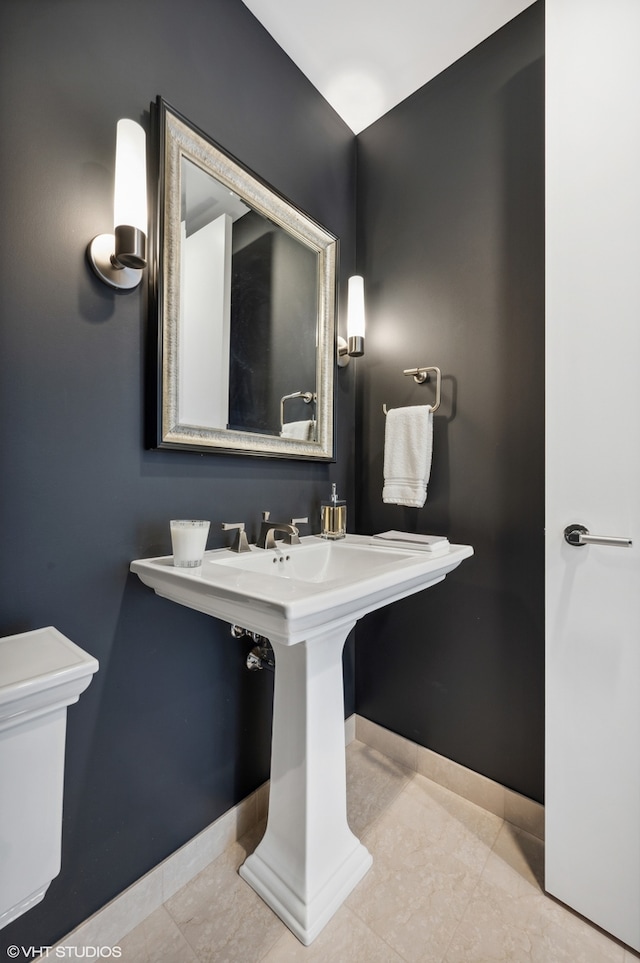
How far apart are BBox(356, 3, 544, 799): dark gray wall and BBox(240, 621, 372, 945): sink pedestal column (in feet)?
1.81

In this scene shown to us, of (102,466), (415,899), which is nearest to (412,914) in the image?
(415,899)

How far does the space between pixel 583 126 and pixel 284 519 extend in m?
1.38

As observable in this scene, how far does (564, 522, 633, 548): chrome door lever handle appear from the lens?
100 cm

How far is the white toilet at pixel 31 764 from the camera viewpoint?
630 mm

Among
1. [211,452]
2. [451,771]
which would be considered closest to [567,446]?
[211,452]

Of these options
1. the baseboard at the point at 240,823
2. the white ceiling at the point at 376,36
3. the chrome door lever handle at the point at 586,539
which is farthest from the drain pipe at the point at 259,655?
the white ceiling at the point at 376,36

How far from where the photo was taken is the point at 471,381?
1.43m

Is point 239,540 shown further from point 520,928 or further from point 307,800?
point 520,928

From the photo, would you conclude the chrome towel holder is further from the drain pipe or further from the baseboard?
the baseboard

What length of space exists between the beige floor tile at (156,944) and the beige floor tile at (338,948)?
20cm

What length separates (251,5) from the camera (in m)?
1.30

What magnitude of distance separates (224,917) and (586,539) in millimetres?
1314

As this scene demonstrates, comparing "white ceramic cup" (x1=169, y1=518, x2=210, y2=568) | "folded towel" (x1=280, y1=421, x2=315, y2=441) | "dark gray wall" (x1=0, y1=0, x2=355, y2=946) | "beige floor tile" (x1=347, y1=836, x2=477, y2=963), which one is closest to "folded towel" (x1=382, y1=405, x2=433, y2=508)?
"folded towel" (x1=280, y1=421, x2=315, y2=441)

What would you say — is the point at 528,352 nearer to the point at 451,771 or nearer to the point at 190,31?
the point at 190,31
